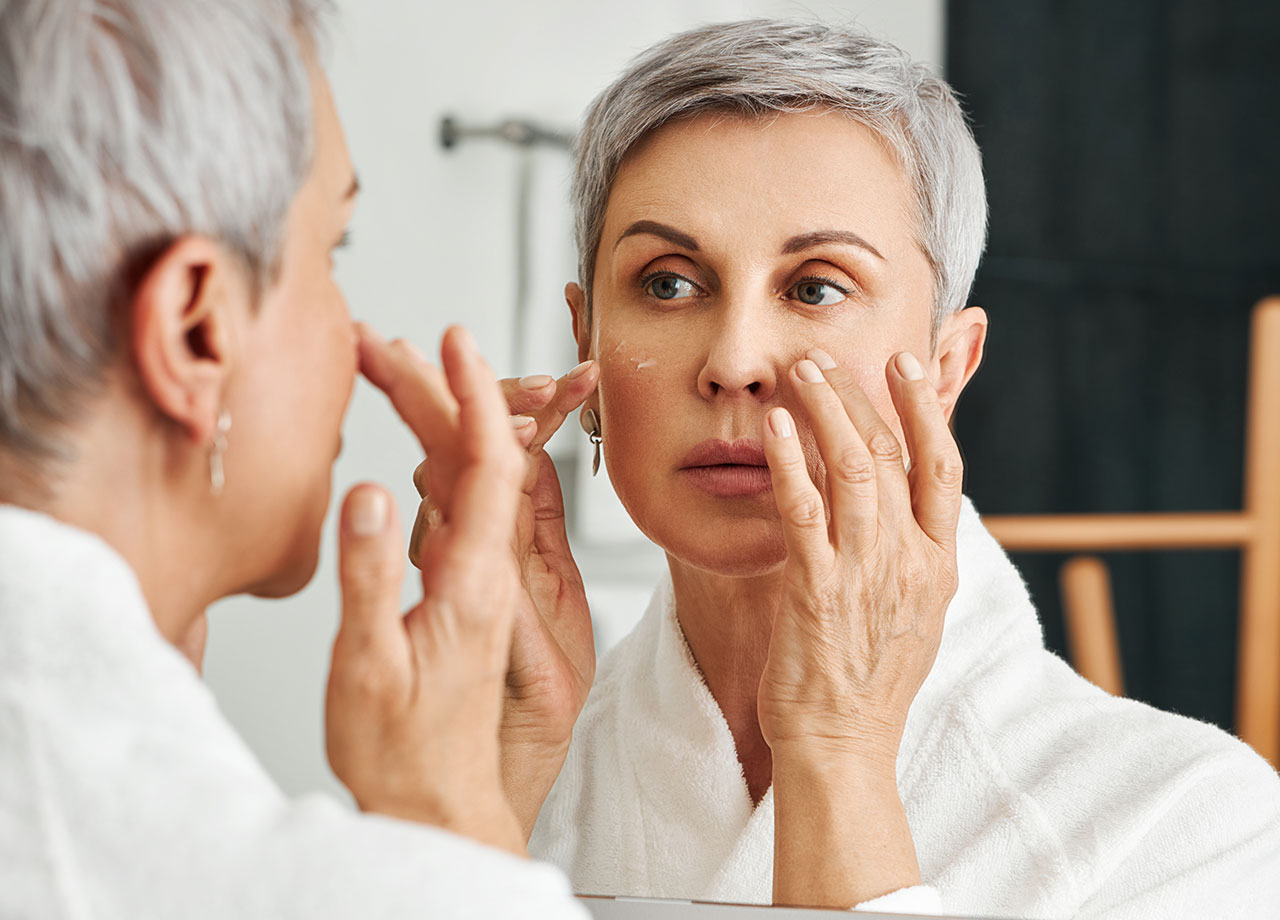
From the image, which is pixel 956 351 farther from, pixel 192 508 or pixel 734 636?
pixel 192 508

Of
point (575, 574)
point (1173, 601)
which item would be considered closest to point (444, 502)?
point (575, 574)

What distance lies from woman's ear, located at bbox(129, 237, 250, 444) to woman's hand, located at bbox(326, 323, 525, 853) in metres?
Answer: 0.06

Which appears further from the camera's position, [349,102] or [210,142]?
[349,102]

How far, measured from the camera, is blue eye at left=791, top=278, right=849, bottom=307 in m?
0.57

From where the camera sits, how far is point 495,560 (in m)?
0.39

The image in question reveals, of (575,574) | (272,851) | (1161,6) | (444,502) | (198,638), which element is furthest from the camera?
(1161,6)

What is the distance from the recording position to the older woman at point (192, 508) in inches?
12.5

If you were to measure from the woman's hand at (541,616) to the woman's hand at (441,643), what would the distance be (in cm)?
22

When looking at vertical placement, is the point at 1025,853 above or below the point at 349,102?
below

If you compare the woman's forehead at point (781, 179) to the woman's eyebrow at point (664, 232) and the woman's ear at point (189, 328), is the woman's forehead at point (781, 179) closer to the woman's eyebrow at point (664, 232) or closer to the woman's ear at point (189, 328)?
the woman's eyebrow at point (664, 232)

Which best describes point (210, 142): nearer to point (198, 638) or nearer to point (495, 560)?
point (495, 560)

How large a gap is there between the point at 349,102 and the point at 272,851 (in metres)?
0.59

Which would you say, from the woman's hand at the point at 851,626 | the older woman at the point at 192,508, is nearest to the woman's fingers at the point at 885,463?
the woman's hand at the point at 851,626

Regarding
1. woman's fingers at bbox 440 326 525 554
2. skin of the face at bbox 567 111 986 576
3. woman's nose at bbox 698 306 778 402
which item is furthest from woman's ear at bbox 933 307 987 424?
woman's fingers at bbox 440 326 525 554
